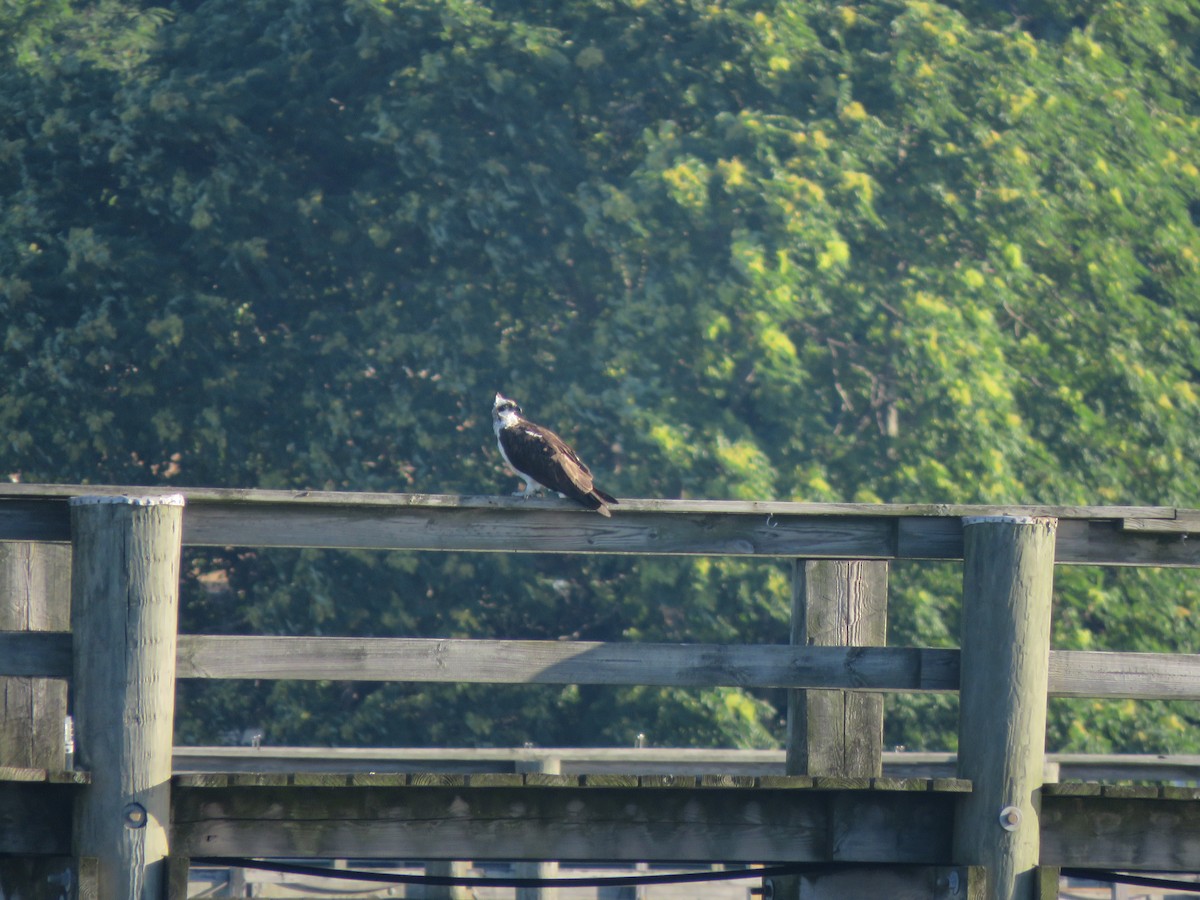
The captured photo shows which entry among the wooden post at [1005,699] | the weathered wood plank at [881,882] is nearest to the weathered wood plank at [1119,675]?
the wooden post at [1005,699]

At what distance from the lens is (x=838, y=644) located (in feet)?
18.0

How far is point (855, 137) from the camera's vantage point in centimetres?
1634

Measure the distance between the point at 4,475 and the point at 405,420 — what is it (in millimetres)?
3643

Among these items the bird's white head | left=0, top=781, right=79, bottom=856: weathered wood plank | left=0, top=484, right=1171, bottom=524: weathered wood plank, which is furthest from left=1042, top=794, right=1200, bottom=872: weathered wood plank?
the bird's white head

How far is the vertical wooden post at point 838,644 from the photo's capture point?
5.46 meters

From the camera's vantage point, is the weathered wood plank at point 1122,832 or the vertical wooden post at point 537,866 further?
the vertical wooden post at point 537,866

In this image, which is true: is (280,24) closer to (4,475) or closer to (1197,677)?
(4,475)

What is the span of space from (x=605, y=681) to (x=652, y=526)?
533mm

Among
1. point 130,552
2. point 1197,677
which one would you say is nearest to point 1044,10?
point 1197,677

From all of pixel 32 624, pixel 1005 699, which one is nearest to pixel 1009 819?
pixel 1005 699

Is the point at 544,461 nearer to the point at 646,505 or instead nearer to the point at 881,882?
the point at 646,505

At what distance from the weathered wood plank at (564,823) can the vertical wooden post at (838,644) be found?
30 cm

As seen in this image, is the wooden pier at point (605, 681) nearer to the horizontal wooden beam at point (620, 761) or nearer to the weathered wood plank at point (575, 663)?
→ the weathered wood plank at point (575, 663)

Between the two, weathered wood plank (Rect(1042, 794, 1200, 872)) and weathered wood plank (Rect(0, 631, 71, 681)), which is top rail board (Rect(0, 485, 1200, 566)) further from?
weathered wood plank (Rect(1042, 794, 1200, 872))
